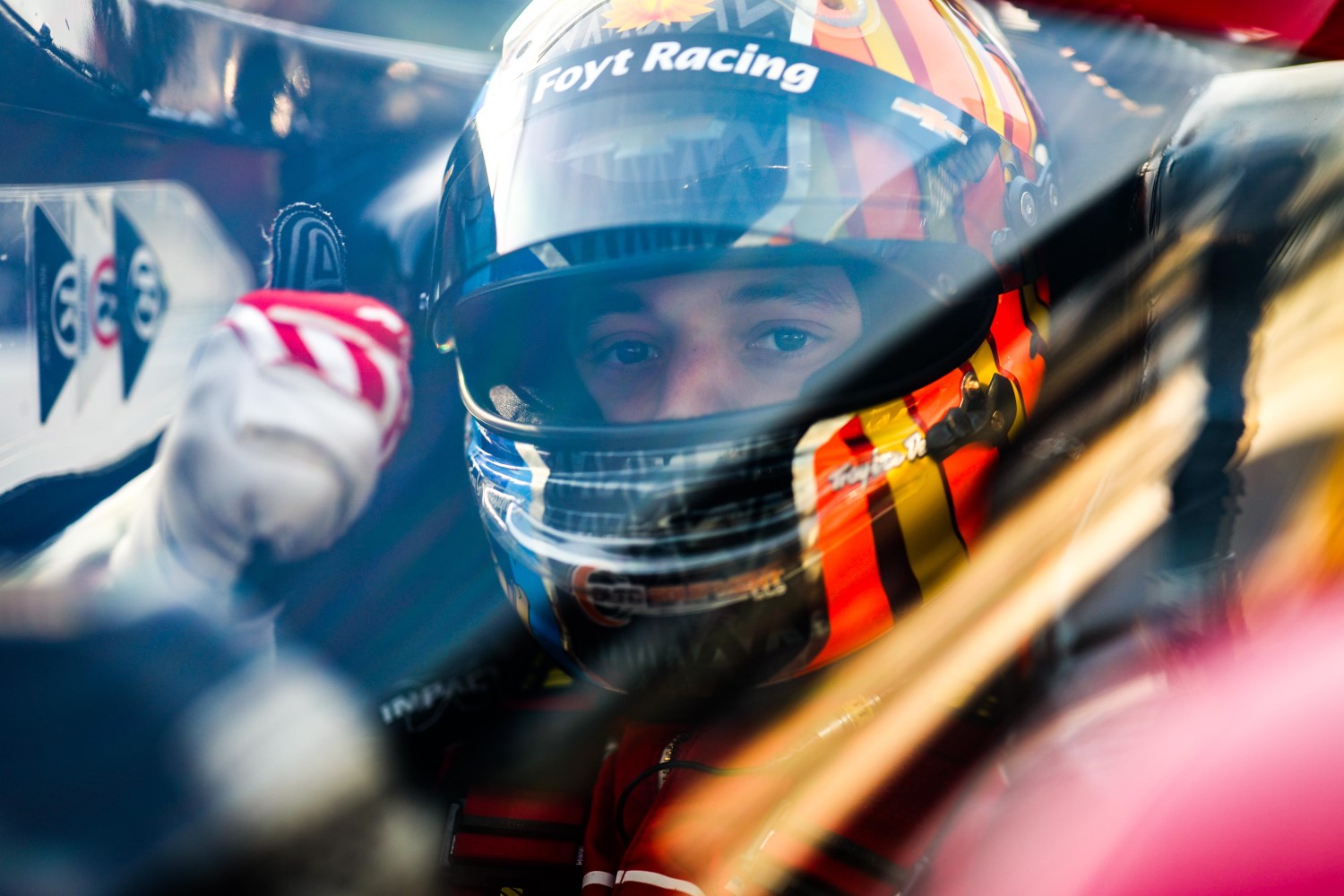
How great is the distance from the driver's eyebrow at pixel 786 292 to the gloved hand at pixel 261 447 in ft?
1.60

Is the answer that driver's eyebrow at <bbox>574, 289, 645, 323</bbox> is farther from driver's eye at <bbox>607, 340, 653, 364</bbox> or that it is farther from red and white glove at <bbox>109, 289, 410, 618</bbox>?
red and white glove at <bbox>109, 289, 410, 618</bbox>

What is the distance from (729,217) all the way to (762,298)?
117mm

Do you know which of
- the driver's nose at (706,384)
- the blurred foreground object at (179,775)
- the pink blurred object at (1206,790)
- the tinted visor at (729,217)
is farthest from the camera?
the blurred foreground object at (179,775)

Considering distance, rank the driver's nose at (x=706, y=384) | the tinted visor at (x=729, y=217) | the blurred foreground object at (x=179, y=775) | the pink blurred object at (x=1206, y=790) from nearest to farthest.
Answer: the pink blurred object at (x=1206, y=790) < the tinted visor at (x=729, y=217) < the driver's nose at (x=706, y=384) < the blurred foreground object at (x=179, y=775)

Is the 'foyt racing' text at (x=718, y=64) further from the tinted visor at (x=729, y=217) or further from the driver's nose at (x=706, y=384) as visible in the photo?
the driver's nose at (x=706, y=384)

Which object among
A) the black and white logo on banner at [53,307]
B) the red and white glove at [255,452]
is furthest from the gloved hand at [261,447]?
the black and white logo on banner at [53,307]

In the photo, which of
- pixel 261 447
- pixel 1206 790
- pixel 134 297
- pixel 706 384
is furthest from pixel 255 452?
pixel 1206 790

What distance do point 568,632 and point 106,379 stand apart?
1.97 ft

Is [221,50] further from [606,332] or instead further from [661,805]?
[661,805]

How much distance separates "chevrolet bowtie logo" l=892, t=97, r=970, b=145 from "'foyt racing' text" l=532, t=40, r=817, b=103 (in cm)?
8

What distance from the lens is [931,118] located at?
0.80 meters

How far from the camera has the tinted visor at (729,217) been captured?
0.77 m

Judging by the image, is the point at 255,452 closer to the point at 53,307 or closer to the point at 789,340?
the point at 53,307

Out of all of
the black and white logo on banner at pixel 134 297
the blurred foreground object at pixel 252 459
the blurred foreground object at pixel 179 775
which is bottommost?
the blurred foreground object at pixel 179 775
